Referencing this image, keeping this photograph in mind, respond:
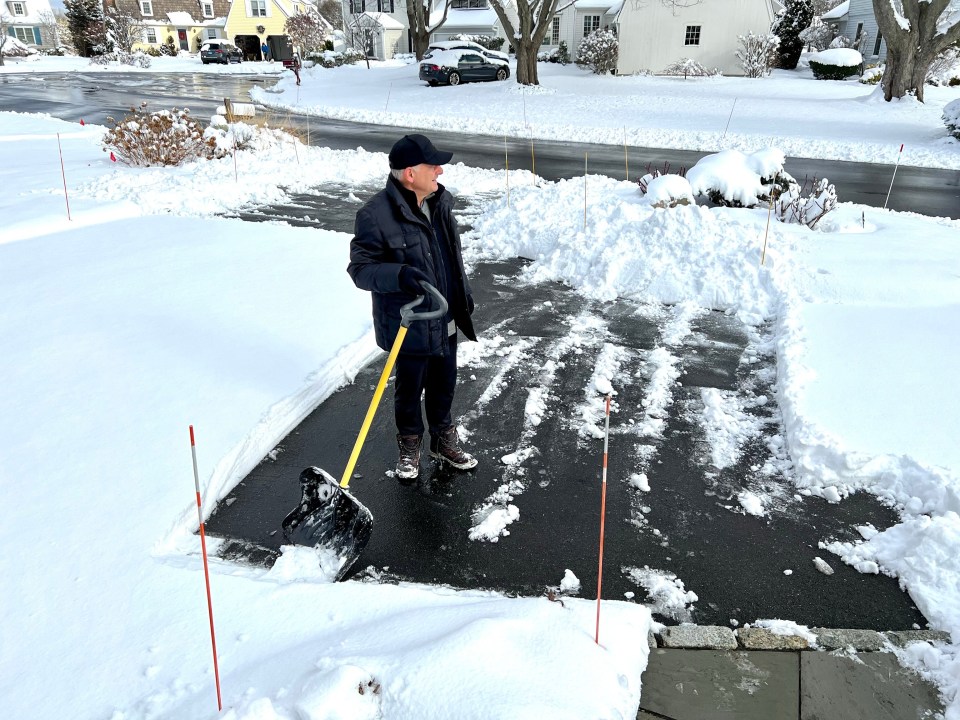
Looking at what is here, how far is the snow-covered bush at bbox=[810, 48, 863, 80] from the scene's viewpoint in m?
31.1

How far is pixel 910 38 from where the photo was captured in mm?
20781

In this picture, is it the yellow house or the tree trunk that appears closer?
the tree trunk

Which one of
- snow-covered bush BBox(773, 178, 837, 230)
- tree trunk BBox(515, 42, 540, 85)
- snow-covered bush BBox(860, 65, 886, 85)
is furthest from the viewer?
snow-covered bush BBox(860, 65, 886, 85)

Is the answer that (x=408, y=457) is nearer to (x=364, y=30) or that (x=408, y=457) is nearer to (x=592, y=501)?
(x=592, y=501)

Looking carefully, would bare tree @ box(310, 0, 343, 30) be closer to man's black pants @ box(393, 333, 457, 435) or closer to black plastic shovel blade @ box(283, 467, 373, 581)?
man's black pants @ box(393, 333, 457, 435)

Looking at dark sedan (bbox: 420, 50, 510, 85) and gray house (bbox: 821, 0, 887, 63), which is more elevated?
gray house (bbox: 821, 0, 887, 63)

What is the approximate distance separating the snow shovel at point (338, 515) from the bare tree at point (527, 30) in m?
26.1

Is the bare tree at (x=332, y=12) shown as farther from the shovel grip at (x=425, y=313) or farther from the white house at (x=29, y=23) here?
the shovel grip at (x=425, y=313)

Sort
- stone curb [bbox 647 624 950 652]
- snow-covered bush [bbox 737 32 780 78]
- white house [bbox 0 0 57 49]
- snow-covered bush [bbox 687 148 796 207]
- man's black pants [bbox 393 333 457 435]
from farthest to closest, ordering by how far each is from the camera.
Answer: white house [bbox 0 0 57 49]
snow-covered bush [bbox 737 32 780 78]
snow-covered bush [bbox 687 148 796 207]
man's black pants [bbox 393 333 457 435]
stone curb [bbox 647 624 950 652]

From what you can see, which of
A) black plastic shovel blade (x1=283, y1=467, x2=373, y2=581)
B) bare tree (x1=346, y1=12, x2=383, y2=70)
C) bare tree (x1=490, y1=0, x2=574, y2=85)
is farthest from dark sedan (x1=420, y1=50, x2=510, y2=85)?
black plastic shovel blade (x1=283, y1=467, x2=373, y2=581)

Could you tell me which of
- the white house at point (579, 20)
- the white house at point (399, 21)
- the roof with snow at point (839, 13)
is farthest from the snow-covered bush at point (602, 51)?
the roof with snow at point (839, 13)

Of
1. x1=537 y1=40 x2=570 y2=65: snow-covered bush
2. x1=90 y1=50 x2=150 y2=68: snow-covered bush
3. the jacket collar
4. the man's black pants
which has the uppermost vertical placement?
x1=537 y1=40 x2=570 y2=65: snow-covered bush

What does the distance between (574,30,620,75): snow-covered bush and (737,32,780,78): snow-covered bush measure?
6.28m

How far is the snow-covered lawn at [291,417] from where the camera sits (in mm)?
2570
